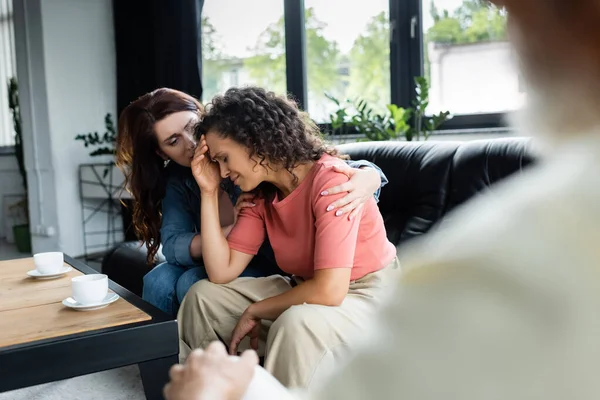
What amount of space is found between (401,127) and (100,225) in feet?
9.43

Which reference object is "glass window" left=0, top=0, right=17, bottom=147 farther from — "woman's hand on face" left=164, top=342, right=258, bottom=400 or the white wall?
"woman's hand on face" left=164, top=342, right=258, bottom=400

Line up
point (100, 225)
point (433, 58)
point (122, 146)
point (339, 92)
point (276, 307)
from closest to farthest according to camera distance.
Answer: point (276, 307)
point (122, 146)
point (433, 58)
point (339, 92)
point (100, 225)

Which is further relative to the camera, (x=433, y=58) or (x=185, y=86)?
(x=185, y=86)

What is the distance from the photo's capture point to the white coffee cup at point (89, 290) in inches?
59.4

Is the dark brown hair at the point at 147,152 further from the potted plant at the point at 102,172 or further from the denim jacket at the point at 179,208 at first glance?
the potted plant at the point at 102,172

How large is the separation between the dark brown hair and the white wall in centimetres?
279

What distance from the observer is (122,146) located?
2.09m

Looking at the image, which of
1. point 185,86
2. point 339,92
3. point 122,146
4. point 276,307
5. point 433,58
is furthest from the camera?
point 185,86

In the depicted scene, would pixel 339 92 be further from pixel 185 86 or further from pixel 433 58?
pixel 185 86

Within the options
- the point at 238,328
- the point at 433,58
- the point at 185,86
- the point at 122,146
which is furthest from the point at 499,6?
the point at 185,86

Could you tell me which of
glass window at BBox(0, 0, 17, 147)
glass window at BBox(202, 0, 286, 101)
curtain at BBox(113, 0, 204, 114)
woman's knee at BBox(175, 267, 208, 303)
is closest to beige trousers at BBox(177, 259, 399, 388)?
woman's knee at BBox(175, 267, 208, 303)

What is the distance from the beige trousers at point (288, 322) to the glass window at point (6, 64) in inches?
183

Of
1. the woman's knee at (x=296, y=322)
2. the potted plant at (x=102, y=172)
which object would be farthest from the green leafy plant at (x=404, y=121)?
the potted plant at (x=102, y=172)

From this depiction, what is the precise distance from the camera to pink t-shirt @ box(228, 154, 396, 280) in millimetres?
1475
